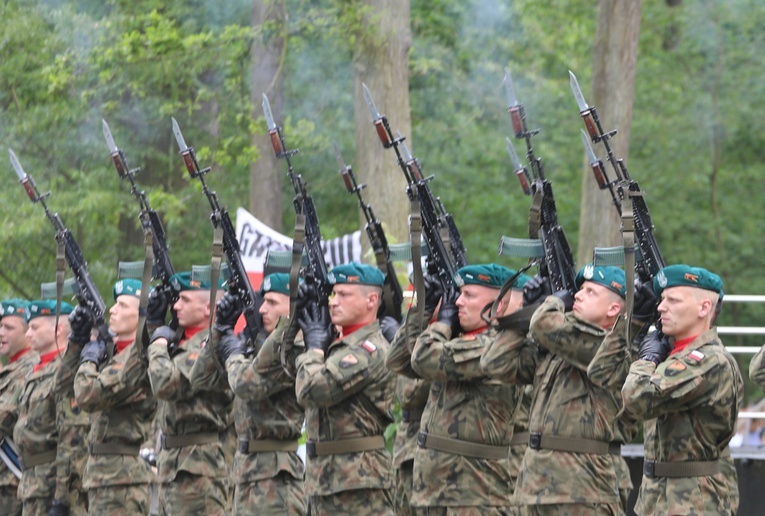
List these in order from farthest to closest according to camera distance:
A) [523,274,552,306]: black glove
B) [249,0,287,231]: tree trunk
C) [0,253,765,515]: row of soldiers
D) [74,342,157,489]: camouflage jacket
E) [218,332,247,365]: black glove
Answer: [249,0,287,231]: tree trunk, [74,342,157,489]: camouflage jacket, [218,332,247,365]: black glove, [523,274,552,306]: black glove, [0,253,765,515]: row of soldiers

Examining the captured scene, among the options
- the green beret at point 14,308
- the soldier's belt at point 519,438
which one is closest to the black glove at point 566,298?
the soldier's belt at point 519,438

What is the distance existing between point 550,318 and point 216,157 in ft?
33.6

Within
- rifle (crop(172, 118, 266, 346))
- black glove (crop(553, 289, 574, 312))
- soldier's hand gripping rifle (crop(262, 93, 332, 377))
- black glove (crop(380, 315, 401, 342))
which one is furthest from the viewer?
rifle (crop(172, 118, 266, 346))

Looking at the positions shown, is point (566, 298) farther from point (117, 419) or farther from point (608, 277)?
point (117, 419)

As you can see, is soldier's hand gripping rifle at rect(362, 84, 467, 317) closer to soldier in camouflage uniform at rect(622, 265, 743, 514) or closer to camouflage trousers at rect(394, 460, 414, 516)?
camouflage trousers at rect(394, 460, 414, 516)

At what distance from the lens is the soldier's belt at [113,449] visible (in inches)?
372

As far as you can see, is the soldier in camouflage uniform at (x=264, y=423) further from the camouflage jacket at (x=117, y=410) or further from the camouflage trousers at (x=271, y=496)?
the camouflage jacket at (x=117, y=410)

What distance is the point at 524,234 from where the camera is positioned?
2284 centimetres

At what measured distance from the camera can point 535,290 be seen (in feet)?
24.7

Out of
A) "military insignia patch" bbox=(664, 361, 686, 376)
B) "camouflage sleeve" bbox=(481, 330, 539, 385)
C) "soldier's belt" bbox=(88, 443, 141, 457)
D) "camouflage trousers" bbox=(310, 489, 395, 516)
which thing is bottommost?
"soldier's belt" bbox=(88, 443, 141, 457)

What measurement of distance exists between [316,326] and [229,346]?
691 mm

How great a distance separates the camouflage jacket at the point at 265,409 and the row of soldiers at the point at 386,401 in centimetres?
1

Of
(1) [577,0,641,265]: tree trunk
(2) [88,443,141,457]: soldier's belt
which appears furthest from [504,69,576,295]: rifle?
(1) [577,0,641,265]: tree trunk

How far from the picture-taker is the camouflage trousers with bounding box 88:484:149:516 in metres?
9.41
